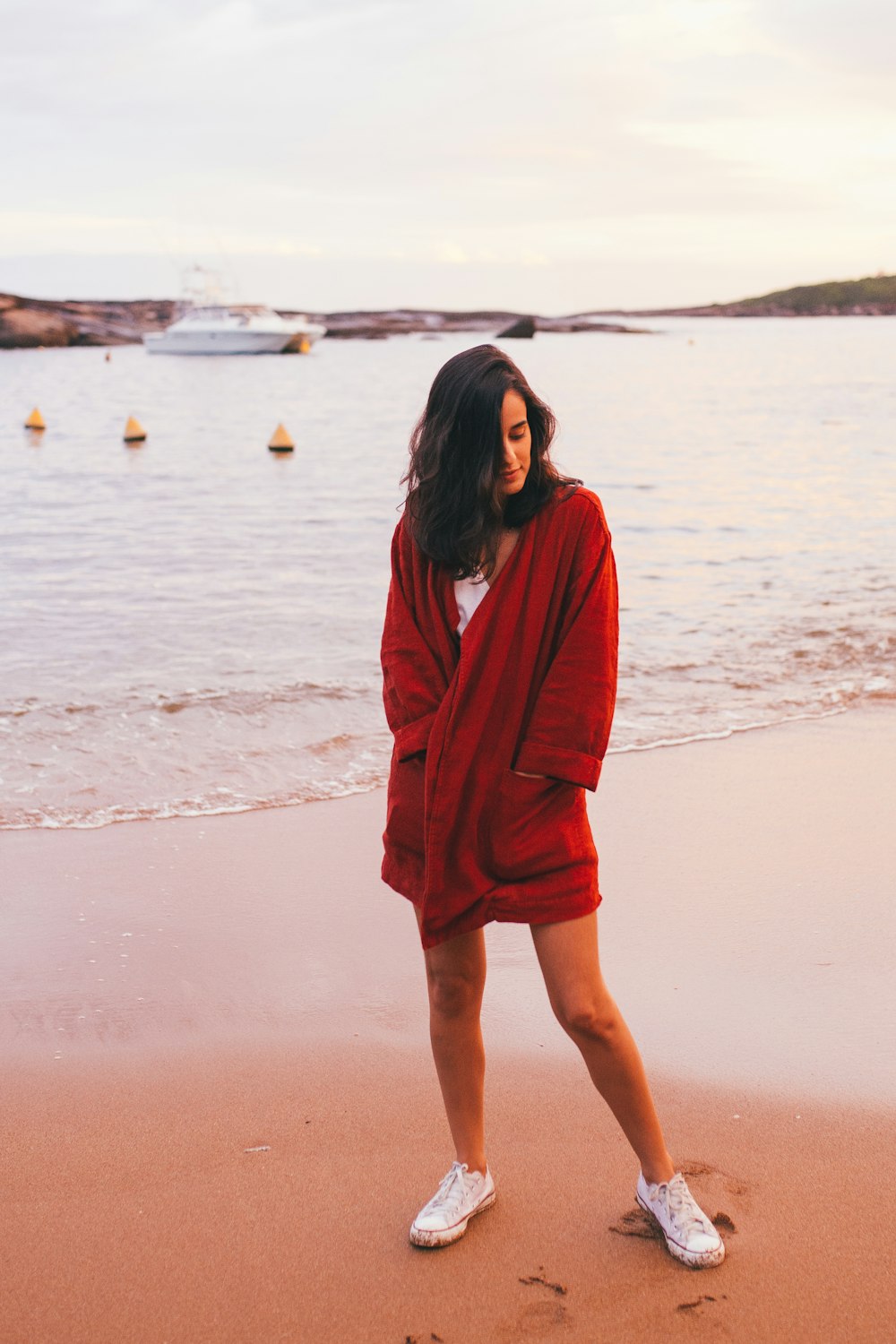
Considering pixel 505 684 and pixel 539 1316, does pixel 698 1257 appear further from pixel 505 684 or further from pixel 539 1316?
pixel 505 684

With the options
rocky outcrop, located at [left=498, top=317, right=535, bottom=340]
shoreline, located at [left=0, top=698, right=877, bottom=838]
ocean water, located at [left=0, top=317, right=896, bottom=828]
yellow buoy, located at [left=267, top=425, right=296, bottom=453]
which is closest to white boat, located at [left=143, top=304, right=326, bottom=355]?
rocky outcrop, located at [left=498, top=317, right=535, bottom=340]

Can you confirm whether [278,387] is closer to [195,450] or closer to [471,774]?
[195,450]

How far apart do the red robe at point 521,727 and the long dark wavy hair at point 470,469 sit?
1.7 inches

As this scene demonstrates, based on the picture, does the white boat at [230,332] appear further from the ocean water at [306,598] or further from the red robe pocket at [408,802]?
the red robe pocket at [408,802]

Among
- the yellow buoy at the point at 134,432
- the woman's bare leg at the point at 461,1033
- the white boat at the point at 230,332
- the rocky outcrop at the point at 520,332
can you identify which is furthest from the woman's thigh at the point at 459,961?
the rocky outcrop at the point at 520,332

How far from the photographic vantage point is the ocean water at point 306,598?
19.6ft

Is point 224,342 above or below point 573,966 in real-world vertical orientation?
above

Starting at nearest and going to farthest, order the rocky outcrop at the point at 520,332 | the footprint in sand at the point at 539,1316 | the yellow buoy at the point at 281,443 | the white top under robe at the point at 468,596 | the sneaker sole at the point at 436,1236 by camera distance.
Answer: the footprint in sand at the point at 539,1316
the white top under robe at the point at 468,596
the sneaker sole at the point at 436,1236
the yellow buoy at the point at 281,443
the rocky outcrop at the point at 520,332

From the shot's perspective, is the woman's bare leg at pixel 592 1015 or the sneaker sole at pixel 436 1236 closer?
the woman's bare leg at pixel 592 1015

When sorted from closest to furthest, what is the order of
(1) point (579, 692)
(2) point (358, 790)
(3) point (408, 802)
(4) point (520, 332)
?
(1) point (579, 692) → (3) point (408, 802) → (2) point (358, 790) → (4) point (520, 332)

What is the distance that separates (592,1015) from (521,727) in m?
0.53

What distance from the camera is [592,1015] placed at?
2217 millimetres

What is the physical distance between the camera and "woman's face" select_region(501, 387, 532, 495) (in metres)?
2.18

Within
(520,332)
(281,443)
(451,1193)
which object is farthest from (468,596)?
(520,332)
